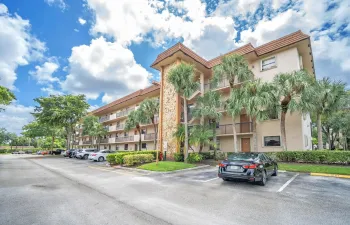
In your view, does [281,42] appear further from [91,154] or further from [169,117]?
[91,154]

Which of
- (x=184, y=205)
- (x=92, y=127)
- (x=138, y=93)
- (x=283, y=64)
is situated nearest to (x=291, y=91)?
(x=283, y=64)

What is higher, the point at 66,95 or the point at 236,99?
the point at 66,95

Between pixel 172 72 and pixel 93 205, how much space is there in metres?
13.6

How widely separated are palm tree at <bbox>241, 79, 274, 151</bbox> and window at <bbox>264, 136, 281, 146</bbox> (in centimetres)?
341

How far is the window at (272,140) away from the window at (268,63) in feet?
24.2

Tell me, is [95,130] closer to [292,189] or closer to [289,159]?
[289,159]

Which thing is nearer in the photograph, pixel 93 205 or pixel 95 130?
pixel 93 205

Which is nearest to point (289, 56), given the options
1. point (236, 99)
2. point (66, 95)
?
point (236, 99)

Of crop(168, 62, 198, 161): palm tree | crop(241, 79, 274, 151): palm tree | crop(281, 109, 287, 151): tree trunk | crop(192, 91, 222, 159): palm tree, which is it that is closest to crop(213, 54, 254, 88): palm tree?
crop(241, 79, 274, 151): palm tree

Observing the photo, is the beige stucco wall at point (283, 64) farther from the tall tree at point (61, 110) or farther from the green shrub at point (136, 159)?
the tall tree at point (61, 110)

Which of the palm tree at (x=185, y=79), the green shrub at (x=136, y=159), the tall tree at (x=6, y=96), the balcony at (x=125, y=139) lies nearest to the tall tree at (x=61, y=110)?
the balcony at (x=125, y=139)

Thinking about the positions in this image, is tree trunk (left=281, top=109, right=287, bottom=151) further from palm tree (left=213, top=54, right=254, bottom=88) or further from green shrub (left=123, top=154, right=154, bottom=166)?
green shrub (left=123, top=154, right=154, bottom=166)

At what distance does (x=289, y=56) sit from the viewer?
1758cm

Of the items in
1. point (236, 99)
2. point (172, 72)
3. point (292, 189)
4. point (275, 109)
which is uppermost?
point (172, 72)
